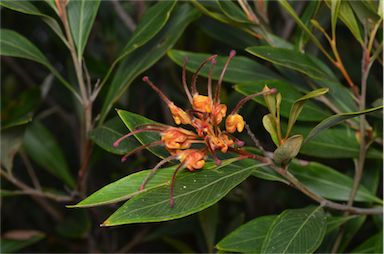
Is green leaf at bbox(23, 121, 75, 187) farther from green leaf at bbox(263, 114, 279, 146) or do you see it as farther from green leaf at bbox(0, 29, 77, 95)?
green leaf at bbox(263, 114, 279, 146)

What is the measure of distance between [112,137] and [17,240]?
0.60 metres

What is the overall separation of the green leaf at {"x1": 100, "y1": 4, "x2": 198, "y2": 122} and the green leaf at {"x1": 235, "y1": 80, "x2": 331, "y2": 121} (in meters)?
0.21

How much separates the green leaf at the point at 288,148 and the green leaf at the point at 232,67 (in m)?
0.35

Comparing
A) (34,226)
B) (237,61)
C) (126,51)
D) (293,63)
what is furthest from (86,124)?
(34,226)

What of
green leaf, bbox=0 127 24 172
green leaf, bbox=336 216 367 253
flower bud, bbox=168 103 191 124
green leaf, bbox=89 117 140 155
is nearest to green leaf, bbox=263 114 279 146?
flower bud, bbox=168 103 191 124

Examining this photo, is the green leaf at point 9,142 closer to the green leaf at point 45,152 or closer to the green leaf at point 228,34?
the green leaf at point 45,152

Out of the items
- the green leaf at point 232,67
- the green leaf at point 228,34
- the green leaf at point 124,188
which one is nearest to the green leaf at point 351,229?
the green leaf at point 232,67

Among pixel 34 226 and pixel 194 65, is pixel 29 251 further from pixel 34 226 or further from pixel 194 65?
pixel 194 65

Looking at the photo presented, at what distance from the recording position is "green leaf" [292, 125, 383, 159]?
128 centimetres

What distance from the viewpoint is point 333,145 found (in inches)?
50.9

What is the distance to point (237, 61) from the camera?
4.43 feet

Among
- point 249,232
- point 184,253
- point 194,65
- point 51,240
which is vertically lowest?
point 51,240

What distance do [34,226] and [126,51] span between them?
1.24 m

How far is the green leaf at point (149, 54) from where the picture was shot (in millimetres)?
1273
